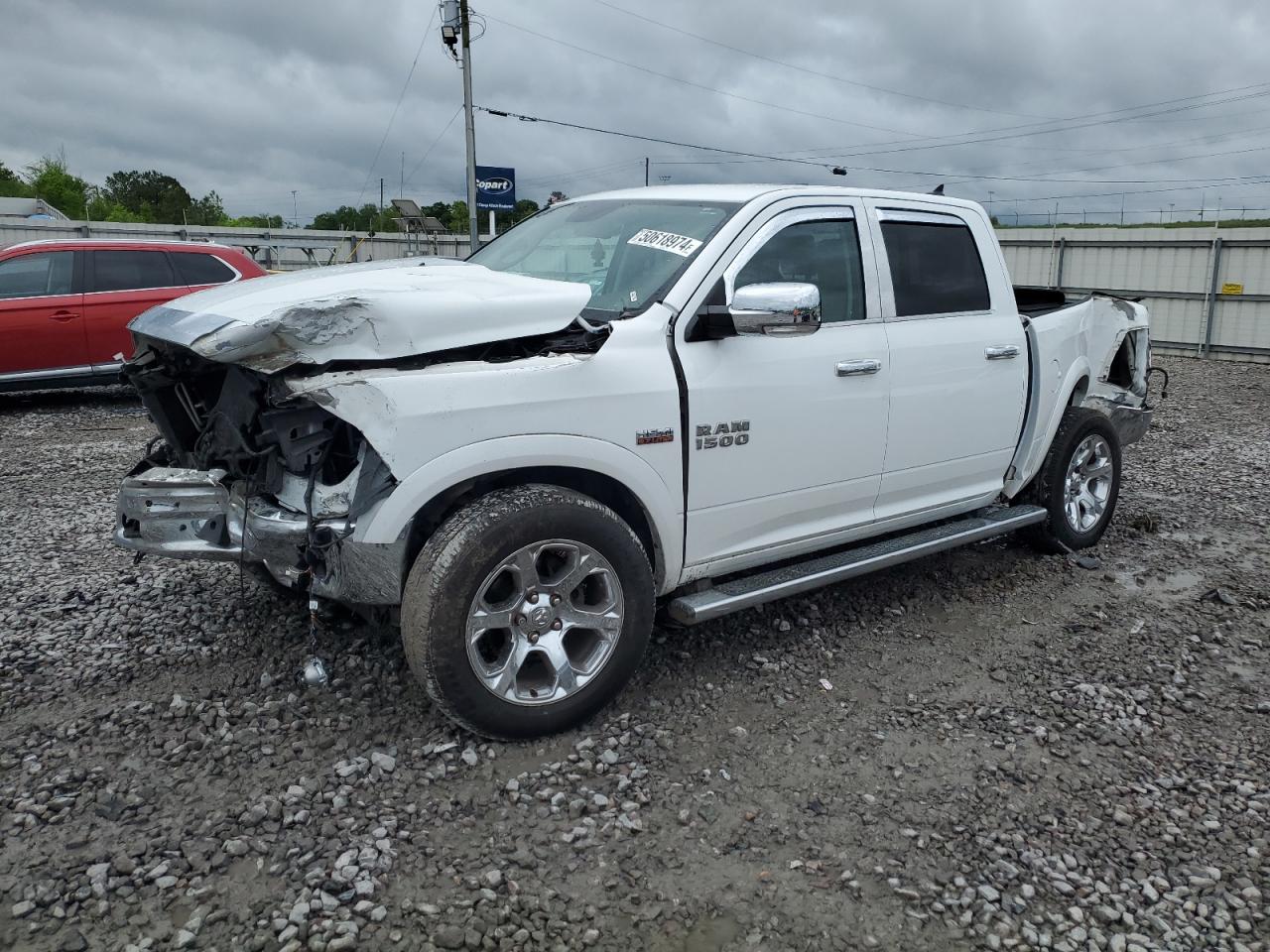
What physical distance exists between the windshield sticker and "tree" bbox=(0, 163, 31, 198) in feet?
206

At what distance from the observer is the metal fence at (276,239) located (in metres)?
20.4

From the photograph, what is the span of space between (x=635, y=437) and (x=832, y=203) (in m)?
1.58

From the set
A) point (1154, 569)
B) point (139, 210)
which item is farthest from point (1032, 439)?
point (139, 210)

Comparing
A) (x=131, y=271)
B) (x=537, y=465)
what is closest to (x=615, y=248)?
(x=537, y=465)

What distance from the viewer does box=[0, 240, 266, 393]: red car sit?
966 cm

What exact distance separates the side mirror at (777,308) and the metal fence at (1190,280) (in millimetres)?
12980

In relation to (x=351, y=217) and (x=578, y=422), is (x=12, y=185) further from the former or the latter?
(x=578, y=422)

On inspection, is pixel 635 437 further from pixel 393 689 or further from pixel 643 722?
pixel 393 689

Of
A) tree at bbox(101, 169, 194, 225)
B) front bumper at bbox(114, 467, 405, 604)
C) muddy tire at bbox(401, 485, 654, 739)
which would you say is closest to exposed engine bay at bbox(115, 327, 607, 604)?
front bumper at bbox(114, 467, 405, 604)

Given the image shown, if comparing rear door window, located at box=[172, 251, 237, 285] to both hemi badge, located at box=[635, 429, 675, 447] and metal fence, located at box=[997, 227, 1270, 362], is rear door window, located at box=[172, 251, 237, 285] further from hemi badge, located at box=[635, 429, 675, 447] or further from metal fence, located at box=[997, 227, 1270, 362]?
metal fence, located at box=[997, 227, 1270, 362]

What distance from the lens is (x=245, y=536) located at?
128 inches

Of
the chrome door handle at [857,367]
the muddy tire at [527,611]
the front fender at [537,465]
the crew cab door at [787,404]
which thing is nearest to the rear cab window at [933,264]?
the crew cab door at [787,404]

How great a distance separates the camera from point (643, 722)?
11.7 feet

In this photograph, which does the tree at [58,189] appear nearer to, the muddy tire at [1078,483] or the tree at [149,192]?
the tree at [149,192]
